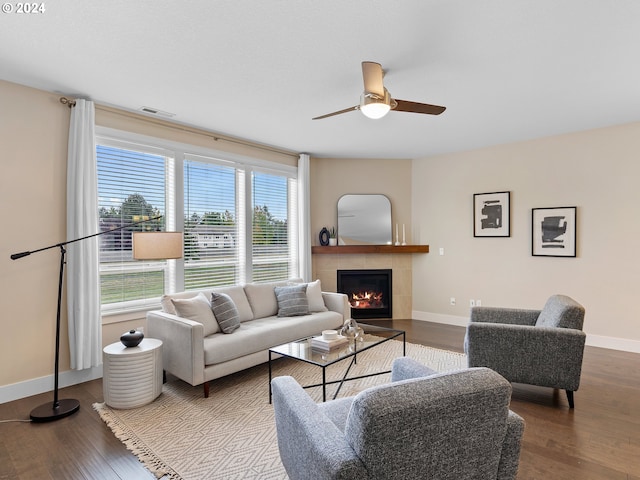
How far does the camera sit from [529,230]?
16.3 ft

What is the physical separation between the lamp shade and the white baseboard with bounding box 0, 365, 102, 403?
1.38 m

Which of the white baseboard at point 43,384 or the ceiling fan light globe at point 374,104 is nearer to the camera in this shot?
the ceiling fan light globe at point 374,104

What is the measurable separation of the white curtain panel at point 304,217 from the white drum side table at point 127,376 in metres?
2.94

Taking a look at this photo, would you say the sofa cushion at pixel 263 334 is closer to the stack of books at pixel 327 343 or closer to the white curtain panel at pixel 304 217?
the stack of books at pixel 327 343

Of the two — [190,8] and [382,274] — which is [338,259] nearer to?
[382,274]

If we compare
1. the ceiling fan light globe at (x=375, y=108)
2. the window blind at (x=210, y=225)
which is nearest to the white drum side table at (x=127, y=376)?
the window blind at (x=210, y=225)

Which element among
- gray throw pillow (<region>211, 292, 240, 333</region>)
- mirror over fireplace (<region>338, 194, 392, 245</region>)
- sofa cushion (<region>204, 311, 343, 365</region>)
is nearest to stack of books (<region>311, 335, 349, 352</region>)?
sofa cushion (<region>204, 311, 343, 365</region>)

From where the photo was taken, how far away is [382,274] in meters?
6.04

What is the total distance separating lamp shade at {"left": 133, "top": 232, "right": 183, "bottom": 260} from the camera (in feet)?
10.0

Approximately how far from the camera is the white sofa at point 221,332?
304 centimetres

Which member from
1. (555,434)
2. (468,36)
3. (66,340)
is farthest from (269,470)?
(468,36)

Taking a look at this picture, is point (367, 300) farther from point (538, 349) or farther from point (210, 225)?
point (538, 349)

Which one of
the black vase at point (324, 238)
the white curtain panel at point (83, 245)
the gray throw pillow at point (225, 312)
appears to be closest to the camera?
the white curtain panel at point (83, 245)

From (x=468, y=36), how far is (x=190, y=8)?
1.80 metres
